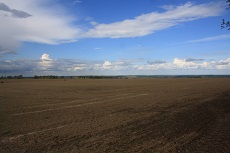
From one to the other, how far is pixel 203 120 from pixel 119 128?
433cm

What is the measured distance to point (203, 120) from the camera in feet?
39.8

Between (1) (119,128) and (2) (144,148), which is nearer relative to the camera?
(2) (144,148)

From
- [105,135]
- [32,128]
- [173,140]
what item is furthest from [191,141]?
[32,128]

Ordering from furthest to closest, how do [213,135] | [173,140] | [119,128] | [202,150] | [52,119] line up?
[52,119], [119,128], [213,135], [173,140], [202,150]

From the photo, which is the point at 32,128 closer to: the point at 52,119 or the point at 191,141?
the point at 52,119

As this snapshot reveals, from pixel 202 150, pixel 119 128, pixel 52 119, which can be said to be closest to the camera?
pixel 202 150

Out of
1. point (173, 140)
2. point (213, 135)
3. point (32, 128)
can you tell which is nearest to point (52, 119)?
point (32, 128)

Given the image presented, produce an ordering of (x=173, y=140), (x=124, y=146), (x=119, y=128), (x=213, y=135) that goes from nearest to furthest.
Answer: (x=124, y=146) < (x=173, y=140) < (x=213, y=135) < (x=119, y=128)

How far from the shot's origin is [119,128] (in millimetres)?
10758

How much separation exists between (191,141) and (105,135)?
3184 mm

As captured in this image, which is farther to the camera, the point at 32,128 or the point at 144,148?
the point at 32,128

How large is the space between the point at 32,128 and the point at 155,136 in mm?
5495

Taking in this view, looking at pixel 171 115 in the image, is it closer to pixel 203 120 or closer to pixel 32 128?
pixel 203 120

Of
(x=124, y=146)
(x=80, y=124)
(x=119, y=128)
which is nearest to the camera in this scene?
(x=124, y=146)
